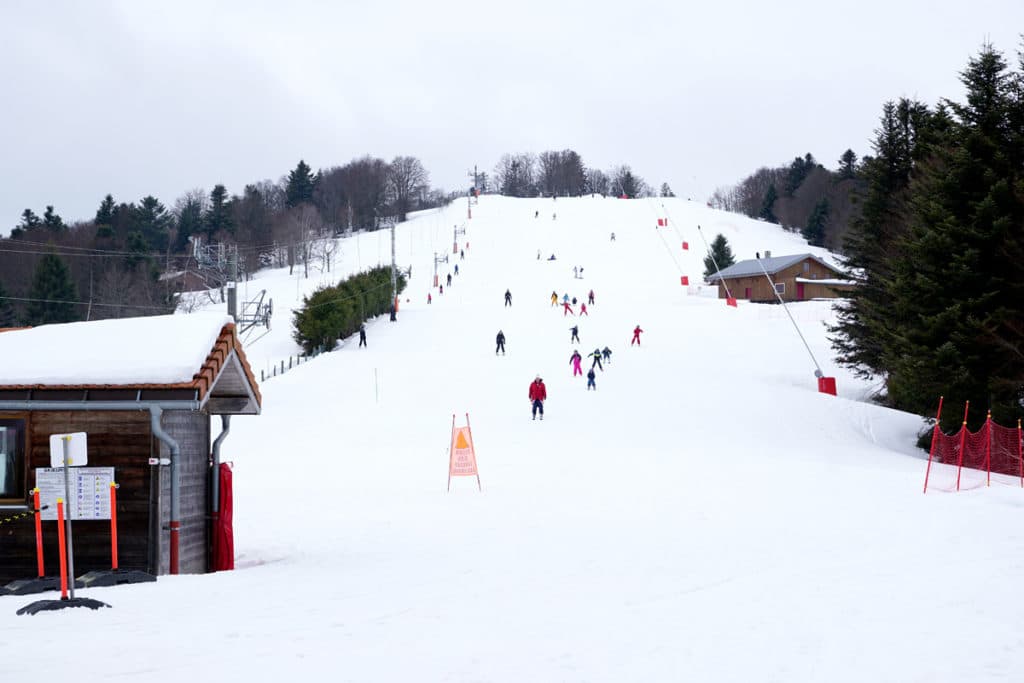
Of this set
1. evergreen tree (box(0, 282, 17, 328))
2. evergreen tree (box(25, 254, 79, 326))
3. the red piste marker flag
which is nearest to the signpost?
the red piste marker flag

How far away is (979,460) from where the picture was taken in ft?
69.1

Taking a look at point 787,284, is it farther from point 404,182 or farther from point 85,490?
point 404,182

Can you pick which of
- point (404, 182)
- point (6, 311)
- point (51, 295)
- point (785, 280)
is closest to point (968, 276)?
point (785, 280)

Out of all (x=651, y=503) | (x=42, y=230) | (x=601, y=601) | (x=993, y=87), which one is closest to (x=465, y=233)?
(x=42, y=230)

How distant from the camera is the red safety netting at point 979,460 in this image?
17922 millimetres

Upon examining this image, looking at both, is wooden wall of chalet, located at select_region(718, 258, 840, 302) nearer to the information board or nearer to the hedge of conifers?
the hedge of conifers

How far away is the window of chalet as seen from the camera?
10227 mm

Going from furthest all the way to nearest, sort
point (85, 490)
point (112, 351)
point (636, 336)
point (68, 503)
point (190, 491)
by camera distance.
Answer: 1. point (636, 336)
2. point (190, 491)
3. point (112, 351)
4. point (85, 490)
5. point (68, 503)

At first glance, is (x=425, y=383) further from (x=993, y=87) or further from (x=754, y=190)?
(x=754, y=190)

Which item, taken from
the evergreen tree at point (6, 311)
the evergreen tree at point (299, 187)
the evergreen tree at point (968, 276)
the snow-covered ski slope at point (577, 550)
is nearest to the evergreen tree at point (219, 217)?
the evergreen tree at point (299, 187)

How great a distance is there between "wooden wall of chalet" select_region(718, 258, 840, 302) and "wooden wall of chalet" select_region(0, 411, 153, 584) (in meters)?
62.0

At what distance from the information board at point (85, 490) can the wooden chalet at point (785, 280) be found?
62174 millimetres

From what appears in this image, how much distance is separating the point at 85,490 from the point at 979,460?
62.9 ft

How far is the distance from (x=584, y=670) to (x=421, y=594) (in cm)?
305
